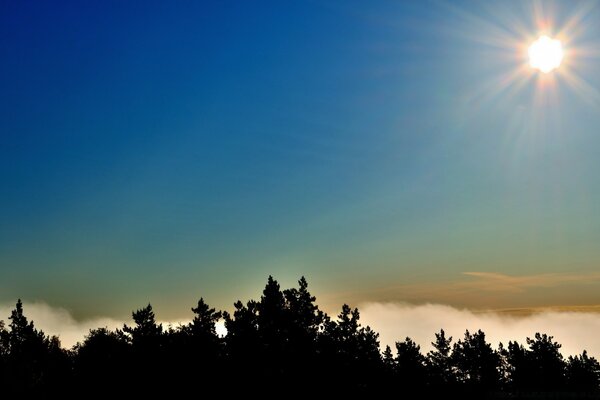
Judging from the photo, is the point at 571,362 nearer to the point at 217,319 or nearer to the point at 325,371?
the point at 325,371

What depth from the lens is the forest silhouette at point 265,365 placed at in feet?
178

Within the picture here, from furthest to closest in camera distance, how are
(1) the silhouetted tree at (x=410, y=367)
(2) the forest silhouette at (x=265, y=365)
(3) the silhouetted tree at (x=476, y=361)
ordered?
1. (3) the silhouetted tree at (x=476, y=361)
2. (1) the silhouetted tree at (x=410, y=367)
3. (2) the forest silhouette at (x=265, y=365)

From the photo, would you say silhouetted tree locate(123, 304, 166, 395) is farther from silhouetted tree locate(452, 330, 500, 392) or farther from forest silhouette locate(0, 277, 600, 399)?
silhouetted tree locate(452, 330, 500, 392)

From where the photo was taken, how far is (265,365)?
180ft

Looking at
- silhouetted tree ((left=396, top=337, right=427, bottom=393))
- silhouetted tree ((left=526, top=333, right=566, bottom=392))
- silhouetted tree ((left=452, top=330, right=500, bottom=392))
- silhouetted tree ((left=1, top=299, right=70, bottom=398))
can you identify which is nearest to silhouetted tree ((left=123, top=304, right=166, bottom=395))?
silhouetted tree ((left=1, top=299, right=70, bottom=398))

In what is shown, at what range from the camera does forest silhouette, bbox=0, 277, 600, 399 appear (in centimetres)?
5441

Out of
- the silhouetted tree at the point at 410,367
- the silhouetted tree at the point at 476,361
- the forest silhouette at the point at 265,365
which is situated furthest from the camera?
the silhouetted tree at the point at 476,361

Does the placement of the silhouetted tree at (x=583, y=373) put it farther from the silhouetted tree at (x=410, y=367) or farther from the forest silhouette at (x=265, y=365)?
the silhouetted tree at (x=410, y=367)

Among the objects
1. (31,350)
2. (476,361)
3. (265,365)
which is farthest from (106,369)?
(476,361)

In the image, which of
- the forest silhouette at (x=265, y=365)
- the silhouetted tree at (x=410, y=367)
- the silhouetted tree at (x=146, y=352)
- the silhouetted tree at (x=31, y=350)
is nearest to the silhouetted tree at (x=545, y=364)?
the forest silhouette at (x=265, y=365)

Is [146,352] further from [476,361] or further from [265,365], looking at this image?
[476,361]

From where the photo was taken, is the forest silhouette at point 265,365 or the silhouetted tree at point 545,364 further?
the silhouetted tree at point 545,364

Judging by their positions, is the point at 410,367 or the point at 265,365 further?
the point at 410,367

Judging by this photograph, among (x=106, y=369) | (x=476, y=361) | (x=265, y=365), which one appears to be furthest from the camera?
(x=476, y=361)
